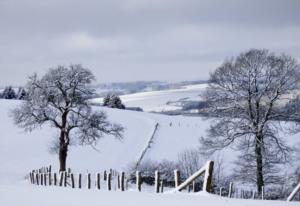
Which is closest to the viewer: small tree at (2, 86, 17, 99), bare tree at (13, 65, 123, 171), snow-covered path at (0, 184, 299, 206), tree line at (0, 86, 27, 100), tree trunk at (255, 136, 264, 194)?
snow-covered path at (0, 184, 299, 206)

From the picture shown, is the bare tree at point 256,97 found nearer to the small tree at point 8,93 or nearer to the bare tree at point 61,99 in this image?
the bare tree at point 61,99

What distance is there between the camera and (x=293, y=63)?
26.9 meters

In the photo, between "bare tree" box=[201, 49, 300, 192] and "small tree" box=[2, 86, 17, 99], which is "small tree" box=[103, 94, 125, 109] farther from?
"bare tree" box=[201, 49, 300, 192]

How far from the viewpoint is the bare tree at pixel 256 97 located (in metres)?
26.5

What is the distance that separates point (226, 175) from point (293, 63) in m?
11.3

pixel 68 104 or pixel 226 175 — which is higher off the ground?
pixel 68 104

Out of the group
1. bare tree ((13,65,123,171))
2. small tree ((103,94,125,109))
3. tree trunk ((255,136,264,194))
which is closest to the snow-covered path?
tree trunk ((255,136,264,194))

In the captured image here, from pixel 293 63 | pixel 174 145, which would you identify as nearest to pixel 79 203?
pixel 293 63

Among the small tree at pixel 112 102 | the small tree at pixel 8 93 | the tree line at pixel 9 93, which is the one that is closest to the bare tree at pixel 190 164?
the small tree at pixel 112 102

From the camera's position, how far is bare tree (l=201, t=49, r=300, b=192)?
2652 cm

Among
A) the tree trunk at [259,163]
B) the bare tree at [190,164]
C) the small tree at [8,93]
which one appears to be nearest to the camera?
the tree trunk at [259,163]

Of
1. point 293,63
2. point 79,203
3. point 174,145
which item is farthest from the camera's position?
point 174,145

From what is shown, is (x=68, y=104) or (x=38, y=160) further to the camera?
(x=38, y=160)

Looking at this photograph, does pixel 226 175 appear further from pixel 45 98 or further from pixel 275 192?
pixel 45 98
